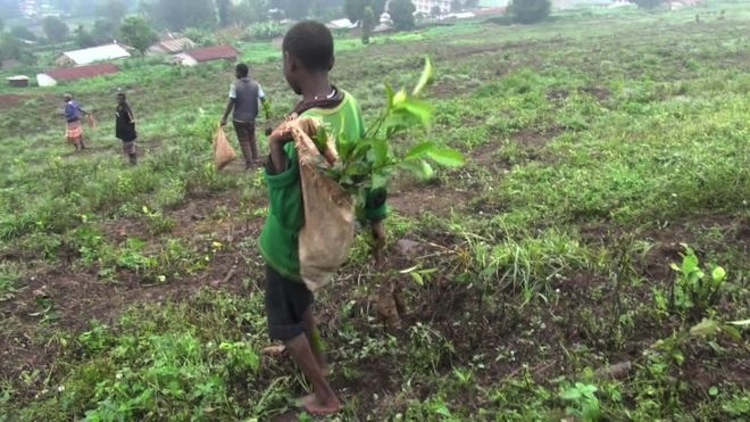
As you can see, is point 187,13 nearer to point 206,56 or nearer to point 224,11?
point 224,11

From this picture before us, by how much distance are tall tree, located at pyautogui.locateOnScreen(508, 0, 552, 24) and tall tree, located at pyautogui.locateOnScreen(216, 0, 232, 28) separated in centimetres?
3217

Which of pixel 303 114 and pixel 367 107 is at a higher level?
pixel 303 114

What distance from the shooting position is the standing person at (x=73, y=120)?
11.8 metres

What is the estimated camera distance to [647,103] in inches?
405

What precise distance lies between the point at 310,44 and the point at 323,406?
1544 millimetres

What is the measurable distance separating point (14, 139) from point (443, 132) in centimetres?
1203

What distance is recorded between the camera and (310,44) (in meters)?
2.55

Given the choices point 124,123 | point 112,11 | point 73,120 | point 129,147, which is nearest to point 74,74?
point 73,120

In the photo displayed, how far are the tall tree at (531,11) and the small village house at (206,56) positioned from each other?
72.5ft

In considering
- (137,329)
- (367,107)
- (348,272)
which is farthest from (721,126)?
(367,107)

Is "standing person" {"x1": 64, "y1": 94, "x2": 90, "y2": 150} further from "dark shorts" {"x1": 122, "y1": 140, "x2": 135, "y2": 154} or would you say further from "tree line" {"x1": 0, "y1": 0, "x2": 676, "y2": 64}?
"tree line" {"x1": 0, "y1": 0, "x2": 676, "y2": 64}

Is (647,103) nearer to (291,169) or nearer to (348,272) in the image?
(348,272)

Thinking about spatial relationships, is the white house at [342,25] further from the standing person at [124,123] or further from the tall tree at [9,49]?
the standing person at [124,123]

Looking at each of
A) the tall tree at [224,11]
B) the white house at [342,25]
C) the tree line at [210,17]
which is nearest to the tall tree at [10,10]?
the tree line at [210,17]
